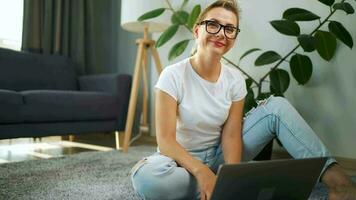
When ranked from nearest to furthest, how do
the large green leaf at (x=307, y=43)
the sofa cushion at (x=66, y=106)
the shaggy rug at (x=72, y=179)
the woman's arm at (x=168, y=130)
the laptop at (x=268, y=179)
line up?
1. the laptop at (x=268, y=179)
2. the woman's arm at (x=168, y=130)
3. the shaggy rug at (x=72, y=179)
4. the large green leaf at (x=307, y=43)
5. the sofa cushion at (x=66, y=106)

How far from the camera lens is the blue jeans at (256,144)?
98cm

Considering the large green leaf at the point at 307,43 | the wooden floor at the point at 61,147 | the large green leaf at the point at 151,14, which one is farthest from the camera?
the large green leaf at the point at 151,14

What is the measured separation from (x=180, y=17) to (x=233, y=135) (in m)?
1.50

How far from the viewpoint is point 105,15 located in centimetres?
332

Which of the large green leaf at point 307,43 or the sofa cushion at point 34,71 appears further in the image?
the sofa cushion at point 34,71

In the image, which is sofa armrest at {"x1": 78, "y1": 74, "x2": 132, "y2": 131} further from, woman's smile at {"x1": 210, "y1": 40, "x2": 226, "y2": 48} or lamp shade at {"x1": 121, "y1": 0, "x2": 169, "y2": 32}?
woman's smile at {"x1": 210, "y1": 40, "x2": 226, "y2": 48}

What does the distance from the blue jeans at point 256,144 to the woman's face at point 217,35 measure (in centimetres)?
23

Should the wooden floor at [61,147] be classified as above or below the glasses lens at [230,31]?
below

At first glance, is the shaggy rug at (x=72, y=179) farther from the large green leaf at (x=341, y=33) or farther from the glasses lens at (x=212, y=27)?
the large green leaf at (x=341, y=33)

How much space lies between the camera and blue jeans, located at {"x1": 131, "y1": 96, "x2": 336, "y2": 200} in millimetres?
981

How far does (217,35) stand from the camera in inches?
40.4

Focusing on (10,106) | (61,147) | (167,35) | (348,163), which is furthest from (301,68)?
(61,147)

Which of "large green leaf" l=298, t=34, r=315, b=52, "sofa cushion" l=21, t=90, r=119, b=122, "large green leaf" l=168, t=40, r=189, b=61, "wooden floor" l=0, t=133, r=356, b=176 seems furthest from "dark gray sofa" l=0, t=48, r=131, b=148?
"large green leaf" l=298, t=34, r=315, b=52

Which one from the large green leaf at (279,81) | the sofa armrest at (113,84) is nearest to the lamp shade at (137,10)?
the sofa armrest at (113,84)
